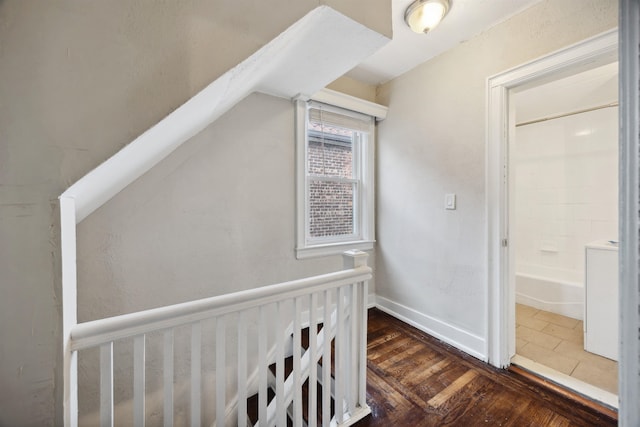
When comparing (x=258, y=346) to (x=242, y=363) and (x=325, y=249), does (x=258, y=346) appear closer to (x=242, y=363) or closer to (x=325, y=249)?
(x=242, y=363)

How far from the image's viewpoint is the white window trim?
1.97m

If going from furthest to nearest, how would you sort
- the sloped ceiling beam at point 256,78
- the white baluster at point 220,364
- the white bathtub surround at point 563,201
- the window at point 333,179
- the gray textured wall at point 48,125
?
1. the white bathtub surround at point 563,201
2. the window at point 333,179
3. the white baluster at point 220,364
4. the sloped ceiling beam at point 256,78
5. the gray textured wall at point 48,125

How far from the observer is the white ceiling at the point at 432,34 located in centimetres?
149

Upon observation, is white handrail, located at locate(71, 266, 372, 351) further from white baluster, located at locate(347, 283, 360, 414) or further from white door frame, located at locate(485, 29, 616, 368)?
white door frame, located at locate(485, 29, 616, 368)

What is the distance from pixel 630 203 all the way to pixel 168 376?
5.14 feet

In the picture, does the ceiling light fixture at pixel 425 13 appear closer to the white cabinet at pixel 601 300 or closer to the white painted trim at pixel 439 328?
the white cabinet at pixel 601 300

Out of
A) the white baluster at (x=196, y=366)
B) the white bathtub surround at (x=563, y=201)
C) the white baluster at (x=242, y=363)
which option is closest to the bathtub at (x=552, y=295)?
the white bathtub surround at (x=563, y=201)

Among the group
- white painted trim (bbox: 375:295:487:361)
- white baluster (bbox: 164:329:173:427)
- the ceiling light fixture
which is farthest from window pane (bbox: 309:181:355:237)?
white baluster (bbox: 164:329:173:427)

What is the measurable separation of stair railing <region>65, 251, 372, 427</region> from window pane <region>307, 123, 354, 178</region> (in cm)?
119

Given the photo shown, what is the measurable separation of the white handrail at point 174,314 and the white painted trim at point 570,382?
1574 millimetres

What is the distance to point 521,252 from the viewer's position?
3248 mm

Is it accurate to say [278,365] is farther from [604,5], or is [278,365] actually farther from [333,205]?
[604,5]

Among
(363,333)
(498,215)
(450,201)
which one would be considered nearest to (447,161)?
(450,201)

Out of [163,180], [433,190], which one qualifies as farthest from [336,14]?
[433,190]
